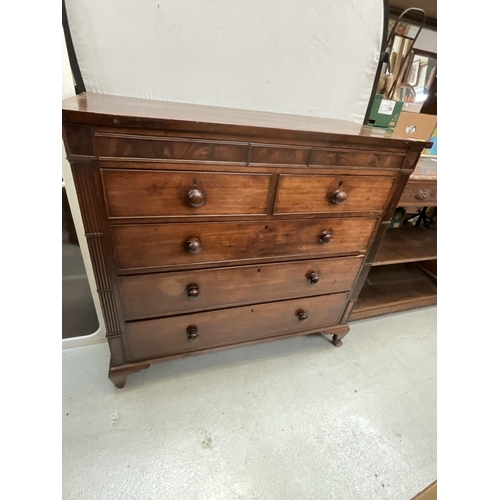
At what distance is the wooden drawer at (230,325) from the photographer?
101 centimetres

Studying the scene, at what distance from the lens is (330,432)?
1.09 metres

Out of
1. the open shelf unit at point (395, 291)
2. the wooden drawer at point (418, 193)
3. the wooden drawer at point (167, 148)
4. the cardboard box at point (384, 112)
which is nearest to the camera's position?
the wooden drawer at point (167, 148)

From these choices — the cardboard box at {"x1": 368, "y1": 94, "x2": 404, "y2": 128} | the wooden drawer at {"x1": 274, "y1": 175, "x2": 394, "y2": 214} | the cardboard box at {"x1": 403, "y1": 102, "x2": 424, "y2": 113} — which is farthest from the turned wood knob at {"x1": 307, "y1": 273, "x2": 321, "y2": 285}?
the cardboard box at {"x1": 403, "y1": 102, "x2": 424, "y2": 113}

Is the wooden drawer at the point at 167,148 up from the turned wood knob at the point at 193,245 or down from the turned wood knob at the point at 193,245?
up

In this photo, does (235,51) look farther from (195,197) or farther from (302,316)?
(302,316)

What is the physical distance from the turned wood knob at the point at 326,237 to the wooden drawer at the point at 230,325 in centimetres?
31

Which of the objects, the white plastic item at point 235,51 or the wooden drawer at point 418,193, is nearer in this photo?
the white plastic item at point 235,51

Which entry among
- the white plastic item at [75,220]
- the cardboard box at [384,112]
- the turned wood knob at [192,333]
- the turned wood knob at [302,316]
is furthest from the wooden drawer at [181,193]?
the cardboard box at [384,112]

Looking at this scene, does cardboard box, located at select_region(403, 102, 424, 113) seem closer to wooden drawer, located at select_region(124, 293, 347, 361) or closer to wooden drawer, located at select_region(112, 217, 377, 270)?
wooden drawer, located at select_region(112, 217, 377, 270)

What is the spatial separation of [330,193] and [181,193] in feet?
1.66

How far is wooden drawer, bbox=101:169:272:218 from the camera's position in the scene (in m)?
0.71

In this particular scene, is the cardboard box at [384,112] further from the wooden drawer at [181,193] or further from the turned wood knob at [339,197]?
the wooden drawer at [181,193]

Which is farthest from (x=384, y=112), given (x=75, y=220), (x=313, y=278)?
(x=75, y=220)
